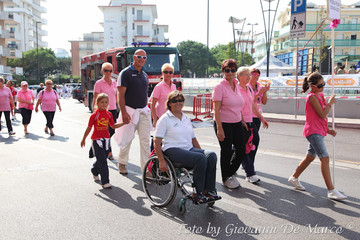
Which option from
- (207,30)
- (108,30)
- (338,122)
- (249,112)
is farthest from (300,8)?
(108,30)

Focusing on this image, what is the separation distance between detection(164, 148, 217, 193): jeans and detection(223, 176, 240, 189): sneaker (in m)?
1.25

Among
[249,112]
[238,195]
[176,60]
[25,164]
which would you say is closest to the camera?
[238,195]

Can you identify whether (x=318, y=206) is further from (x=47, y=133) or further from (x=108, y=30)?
(x=108, y=30)

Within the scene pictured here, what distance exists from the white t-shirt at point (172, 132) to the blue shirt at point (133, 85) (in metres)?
1.63

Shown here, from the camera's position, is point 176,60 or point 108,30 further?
point 108,30

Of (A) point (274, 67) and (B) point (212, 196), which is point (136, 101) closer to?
(B) point (212, 196)

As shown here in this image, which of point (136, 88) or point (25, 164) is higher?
point (136, 88)

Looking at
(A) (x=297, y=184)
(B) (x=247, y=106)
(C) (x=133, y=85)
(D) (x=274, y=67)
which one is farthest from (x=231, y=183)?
(D) (x=274, y=67)

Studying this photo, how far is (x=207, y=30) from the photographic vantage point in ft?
125

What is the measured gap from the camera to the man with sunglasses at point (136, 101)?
6.01 metres

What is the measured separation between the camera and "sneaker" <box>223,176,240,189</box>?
5574 millimetres

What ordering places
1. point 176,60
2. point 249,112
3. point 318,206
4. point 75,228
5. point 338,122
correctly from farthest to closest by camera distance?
point 176,60 → point 338,122 → point 249,112 → point 318,206 → point 75,228

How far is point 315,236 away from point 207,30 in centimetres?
3578

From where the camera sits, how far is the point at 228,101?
17.5 feet
